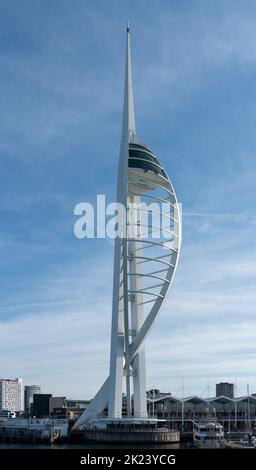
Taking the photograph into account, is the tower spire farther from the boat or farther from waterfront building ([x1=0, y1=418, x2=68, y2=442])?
waterfront building ([x1=0, y1=418, x2=68, y2=442])

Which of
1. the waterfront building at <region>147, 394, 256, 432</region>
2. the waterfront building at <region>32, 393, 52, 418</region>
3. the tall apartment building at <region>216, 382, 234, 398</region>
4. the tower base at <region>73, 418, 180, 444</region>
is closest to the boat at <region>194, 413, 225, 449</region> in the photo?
the tower base at <region>73, 418, 180, 444</region>

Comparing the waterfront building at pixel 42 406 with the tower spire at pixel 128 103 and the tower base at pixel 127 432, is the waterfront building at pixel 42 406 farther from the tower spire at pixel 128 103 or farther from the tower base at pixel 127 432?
the tower spire at pixel 128 103

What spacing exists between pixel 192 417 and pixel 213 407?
16.2 feet

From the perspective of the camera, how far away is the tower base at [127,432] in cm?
7144

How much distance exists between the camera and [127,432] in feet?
235

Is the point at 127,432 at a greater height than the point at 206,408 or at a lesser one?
lesser

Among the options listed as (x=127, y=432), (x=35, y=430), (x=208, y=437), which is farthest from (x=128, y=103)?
(x=35, y=430)

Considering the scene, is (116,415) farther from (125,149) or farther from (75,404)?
(75,404)

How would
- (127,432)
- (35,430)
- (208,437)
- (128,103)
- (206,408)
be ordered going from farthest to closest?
(206,408) < (35,430) < (128,103) < (208,437) < (127,432)

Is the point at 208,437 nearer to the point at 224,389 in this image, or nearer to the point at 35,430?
the point at 35,430

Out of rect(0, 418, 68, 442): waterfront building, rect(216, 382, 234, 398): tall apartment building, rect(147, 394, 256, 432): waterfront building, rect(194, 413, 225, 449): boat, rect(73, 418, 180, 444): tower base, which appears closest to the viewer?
rect(73, 418, 180, 444): tower base

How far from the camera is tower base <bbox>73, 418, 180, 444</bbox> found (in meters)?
71.4

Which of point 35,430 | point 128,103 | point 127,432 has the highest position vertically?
point 128,103
